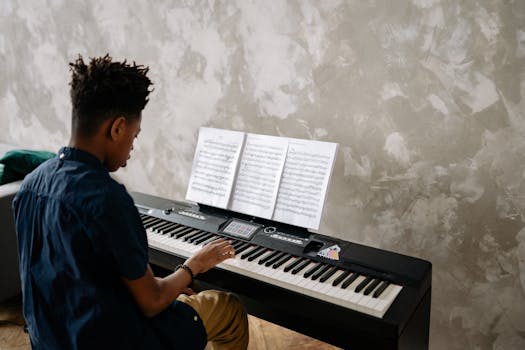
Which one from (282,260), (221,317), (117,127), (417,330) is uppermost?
(117,127)

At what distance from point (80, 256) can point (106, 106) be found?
1.38ft

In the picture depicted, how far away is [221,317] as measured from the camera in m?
1.82

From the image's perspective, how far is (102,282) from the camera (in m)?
1.31

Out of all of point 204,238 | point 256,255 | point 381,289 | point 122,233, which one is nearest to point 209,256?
point 256,255

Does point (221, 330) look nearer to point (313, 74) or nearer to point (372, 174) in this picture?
point (372, 174)

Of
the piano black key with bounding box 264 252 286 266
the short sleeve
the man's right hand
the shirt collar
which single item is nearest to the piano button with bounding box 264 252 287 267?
the piano black key with bounding box 264 252 286 266

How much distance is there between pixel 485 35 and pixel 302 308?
1.24 metres

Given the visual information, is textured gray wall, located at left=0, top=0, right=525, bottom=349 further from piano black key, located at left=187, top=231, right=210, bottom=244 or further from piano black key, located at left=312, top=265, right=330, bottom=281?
piano black key, located at left=187, top=231, right=210, bottom=244

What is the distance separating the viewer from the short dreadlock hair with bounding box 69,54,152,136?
1361mm

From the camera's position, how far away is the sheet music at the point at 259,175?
2100 millimetres

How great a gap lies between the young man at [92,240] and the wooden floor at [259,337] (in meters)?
1.10

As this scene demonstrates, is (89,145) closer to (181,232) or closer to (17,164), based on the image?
(181,232)

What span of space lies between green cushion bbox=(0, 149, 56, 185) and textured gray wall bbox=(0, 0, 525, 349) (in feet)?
2.73

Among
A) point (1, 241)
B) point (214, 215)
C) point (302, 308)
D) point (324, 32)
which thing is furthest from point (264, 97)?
point (1, 241)
